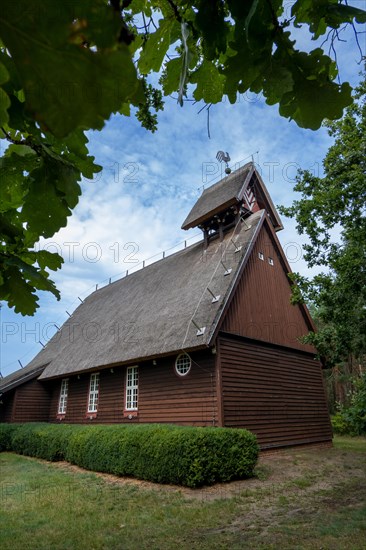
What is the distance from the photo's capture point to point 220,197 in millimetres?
18031

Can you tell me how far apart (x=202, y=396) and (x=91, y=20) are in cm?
1288

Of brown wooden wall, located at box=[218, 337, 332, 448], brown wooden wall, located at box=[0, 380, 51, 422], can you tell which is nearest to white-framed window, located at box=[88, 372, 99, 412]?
brown wooden wall, located at box=[0, 380, 51, 422]

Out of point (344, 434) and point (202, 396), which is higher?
point (202, 396)

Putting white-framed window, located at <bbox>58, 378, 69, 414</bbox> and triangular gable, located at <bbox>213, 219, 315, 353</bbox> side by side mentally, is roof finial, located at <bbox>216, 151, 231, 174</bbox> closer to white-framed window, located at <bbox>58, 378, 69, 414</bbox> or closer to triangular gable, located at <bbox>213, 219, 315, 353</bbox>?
triangular gable, located at <bbox>213, 219, 315, 353</bbox>

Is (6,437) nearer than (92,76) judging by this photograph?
No

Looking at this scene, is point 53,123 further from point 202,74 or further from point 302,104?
point 202,74

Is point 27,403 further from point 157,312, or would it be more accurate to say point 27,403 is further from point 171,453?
point 171,453

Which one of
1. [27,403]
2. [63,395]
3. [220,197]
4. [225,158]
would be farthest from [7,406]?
[225,158]

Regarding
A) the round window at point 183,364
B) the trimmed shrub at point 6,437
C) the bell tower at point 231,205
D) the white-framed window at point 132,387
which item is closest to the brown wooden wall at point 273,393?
the round window at point 183,364

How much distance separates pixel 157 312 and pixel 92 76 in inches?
631

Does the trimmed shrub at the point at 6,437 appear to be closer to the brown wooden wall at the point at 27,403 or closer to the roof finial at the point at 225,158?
the brown wooden wall at the point at 27,403

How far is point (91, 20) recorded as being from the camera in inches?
25.2

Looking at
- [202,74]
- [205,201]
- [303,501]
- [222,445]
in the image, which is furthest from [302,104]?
[205,201]

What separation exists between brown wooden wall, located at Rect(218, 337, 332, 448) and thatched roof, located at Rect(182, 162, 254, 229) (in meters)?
6.54
